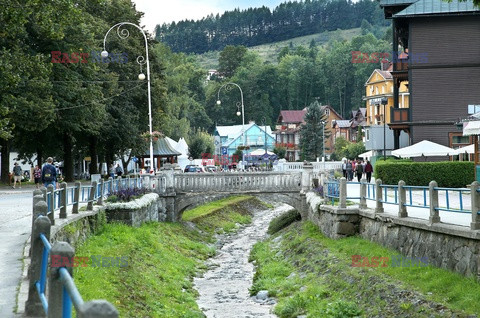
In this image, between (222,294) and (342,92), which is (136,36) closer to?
(222,294)

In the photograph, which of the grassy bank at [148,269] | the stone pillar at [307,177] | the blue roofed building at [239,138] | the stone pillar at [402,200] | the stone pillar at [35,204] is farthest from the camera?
the blue roofed building at [239,138]

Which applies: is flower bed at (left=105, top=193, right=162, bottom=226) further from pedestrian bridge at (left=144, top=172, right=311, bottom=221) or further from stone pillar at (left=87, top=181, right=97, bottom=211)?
pedestrian bridge at (left=144, top=172, right=311, bottom=221)

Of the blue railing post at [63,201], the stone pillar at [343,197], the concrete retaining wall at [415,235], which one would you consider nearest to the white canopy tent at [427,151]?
the concrete retaining wall at [415,235]

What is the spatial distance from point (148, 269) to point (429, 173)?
1854cm

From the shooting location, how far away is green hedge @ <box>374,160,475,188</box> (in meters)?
37.3

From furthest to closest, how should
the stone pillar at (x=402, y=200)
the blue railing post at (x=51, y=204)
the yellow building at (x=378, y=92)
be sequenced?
the yellow building at (x=378, y=92) < the stone pillar at (x=402, y=200) < the blue railing post at (x=51, y=204)

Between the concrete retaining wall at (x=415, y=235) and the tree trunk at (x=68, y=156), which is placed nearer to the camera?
the concrete retaining wall at (x=415, y=235)

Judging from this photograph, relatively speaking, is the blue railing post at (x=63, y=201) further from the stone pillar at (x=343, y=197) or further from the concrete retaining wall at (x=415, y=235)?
the stone pillar at (x=343, y=197)

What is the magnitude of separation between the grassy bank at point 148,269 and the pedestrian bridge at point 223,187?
4.63ft

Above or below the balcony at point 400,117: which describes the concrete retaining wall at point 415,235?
below

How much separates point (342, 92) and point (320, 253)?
130278 millimetres

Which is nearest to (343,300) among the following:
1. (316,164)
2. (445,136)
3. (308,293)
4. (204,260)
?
(308,293)

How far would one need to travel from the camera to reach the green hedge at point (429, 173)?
37.3 metres

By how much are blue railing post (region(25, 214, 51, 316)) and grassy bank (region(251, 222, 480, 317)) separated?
7019mm
